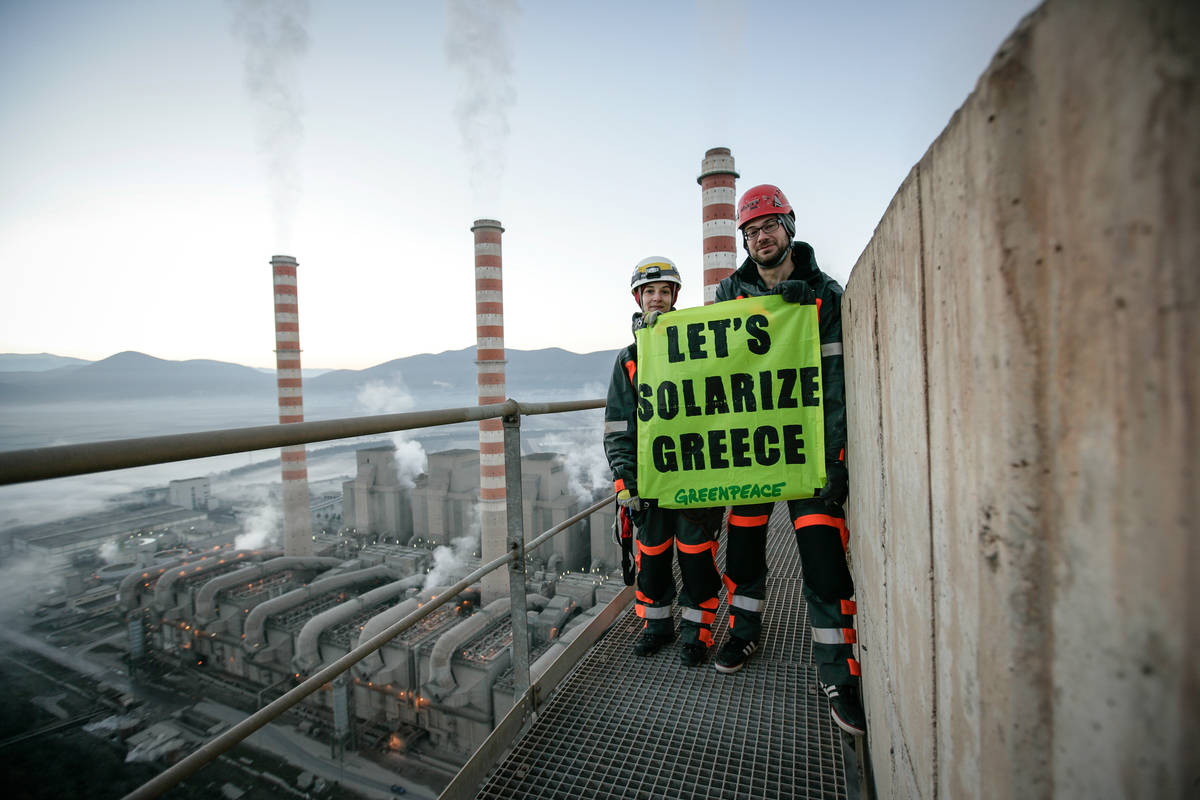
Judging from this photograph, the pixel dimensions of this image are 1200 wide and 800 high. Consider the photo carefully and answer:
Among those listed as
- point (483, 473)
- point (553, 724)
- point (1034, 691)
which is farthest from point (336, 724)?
point (1034, 691)

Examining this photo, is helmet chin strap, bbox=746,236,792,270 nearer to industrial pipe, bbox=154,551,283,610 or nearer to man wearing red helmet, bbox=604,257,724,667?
man wearing red helmet, bbox=604,257,724,667

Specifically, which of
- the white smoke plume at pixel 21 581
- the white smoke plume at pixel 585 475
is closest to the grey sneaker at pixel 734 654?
the white smoke plume at pixel 585 475

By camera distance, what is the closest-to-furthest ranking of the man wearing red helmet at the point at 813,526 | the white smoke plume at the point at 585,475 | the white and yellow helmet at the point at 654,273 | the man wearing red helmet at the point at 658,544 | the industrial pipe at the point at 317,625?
the man wearing red helmet at the point at 813,526, the man wearing red helmet at the point at 658,544, the white and yellow helmet at the point at 654,273, the industrial pipe at the point at 317,625, the white smoke plume at the point at 585,475

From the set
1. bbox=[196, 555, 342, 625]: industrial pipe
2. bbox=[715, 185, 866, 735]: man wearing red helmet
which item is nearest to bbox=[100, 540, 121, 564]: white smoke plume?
bbox=[196, 555, 342, 625]: industrial pipe

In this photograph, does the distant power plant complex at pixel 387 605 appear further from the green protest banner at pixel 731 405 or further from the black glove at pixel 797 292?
the black glove at pixel 797 292

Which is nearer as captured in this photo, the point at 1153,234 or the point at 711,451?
the point at 1153,234

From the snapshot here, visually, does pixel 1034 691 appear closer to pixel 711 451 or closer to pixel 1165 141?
pixel 1165 141
